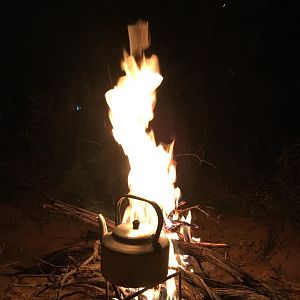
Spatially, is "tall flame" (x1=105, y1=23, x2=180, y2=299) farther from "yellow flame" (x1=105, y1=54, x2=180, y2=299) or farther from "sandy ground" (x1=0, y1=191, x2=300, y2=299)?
"sandy ground" (x1=0, y1=191, x2=300, y2=299)

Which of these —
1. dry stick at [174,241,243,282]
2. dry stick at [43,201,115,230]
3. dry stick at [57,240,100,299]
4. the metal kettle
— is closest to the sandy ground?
dry stick at [174,241,243,282]

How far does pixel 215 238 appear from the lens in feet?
15.1

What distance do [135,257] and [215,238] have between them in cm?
247

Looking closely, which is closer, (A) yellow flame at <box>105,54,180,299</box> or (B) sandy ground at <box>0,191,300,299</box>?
(A) yellow flame at <box>105,54,180,299</box>

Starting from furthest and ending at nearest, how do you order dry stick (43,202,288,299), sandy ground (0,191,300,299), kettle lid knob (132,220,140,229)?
1. sandy ground (0,191,300,299)
2. dry stick (43,202,288,299)
3. kettle lid knob (132,220,140,229)

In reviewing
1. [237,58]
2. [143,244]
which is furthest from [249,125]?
[143,244]

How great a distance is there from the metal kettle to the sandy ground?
1448 millimetres

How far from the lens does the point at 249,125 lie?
7.84 meters

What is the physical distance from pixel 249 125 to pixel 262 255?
159 inches

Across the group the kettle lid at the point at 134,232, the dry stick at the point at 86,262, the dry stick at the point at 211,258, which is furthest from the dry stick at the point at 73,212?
the kettle lid at the point at 134,232

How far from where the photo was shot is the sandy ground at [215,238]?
393 centimetres

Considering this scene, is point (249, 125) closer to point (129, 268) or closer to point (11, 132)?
point (11, 132)

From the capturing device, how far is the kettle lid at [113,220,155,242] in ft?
7.86

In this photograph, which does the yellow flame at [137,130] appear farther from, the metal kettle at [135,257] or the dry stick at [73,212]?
the metal kettle at [135,257]
